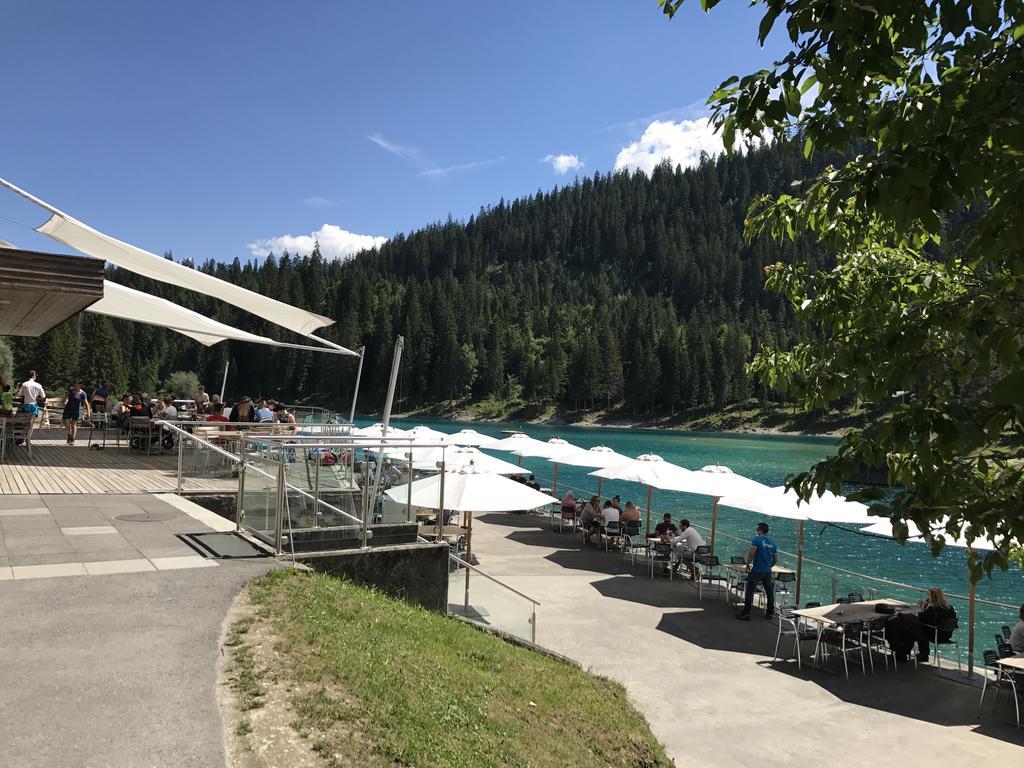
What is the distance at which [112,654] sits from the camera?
570cm

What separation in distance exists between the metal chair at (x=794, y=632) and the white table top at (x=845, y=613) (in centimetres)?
22

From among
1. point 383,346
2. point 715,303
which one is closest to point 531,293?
point 715,303

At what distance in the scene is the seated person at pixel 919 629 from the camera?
11992 millimetres

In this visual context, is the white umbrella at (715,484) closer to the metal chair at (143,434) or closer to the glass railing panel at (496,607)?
the glass railing panel at (496,607)

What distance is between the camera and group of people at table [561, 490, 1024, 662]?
472 inches

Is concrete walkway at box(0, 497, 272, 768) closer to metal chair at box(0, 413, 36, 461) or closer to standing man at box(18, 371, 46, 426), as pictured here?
metal chair at box(0, 413, 36, 461)

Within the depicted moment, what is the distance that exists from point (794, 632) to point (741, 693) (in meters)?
2.90

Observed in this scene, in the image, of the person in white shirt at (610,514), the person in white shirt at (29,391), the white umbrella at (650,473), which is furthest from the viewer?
the person in white shirt at (29,391)

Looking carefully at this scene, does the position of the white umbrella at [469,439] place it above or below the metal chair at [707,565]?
above

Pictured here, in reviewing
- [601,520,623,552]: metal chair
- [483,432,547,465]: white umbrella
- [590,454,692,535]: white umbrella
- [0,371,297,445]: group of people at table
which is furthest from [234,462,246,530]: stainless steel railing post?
[483,432,547,465]: white umbrella

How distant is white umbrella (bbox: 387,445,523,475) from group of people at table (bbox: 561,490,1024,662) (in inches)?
120

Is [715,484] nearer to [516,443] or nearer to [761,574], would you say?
[761,574]

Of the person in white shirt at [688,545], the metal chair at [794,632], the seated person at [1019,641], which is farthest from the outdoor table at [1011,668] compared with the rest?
the person in white shirt at [688,545]

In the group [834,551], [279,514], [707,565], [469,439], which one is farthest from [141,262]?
[834,551]
